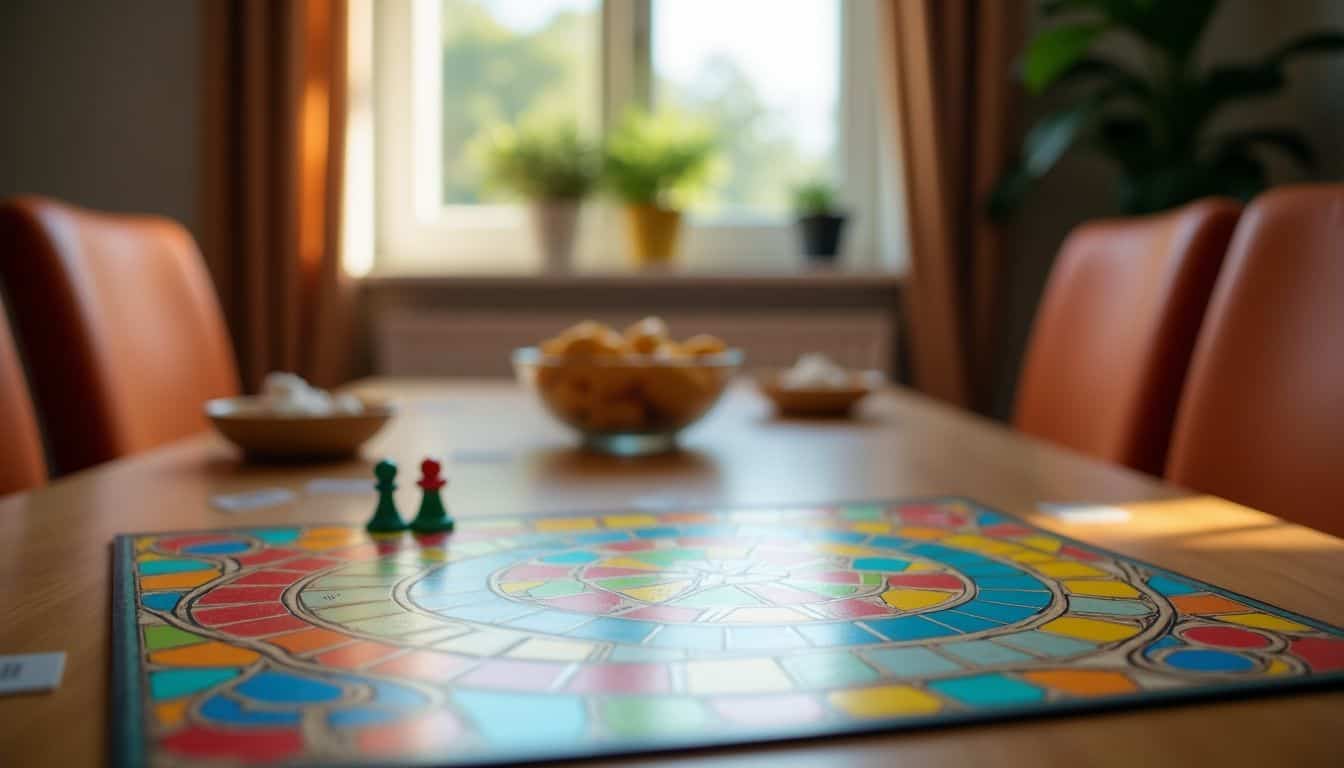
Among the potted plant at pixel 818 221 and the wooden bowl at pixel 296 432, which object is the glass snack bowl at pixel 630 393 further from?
the potted plant at pixel 818 221

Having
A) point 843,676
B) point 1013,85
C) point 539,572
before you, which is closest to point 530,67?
point 1013,85

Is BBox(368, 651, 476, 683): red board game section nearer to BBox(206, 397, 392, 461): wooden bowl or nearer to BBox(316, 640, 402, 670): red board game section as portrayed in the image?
BBox(316, 640, 402, 670): red board game section

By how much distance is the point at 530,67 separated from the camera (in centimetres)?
315

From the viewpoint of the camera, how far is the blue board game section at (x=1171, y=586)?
63 cm

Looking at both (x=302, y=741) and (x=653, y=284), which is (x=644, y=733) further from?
(x=653, y=284)

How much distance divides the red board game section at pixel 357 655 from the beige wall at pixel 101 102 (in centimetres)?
275

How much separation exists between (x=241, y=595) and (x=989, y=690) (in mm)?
388

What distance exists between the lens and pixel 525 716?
0.44 metres

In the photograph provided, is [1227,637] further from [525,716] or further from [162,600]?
[162,600]

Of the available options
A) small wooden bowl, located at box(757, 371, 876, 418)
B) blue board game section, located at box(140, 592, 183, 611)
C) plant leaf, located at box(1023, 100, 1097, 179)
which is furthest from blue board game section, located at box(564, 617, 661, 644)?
plant leaf, located at box(1023, 100, 1097, 179)

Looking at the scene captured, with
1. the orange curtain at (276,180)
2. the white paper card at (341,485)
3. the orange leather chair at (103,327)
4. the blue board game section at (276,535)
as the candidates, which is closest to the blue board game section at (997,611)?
the blue board game section at (276,535)

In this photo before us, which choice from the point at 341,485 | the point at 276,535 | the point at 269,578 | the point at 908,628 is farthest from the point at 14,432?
the point at 908,628

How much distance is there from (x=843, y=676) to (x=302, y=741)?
0.21 m

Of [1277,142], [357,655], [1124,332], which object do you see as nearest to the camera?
[357,655]
